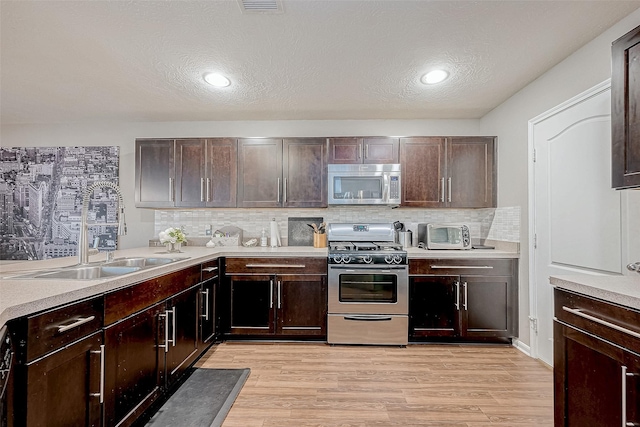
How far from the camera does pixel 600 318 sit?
1.26 meters

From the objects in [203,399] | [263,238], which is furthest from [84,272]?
[263,238]

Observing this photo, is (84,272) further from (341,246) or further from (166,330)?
(341,246)

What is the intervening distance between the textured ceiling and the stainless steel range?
1.55 m

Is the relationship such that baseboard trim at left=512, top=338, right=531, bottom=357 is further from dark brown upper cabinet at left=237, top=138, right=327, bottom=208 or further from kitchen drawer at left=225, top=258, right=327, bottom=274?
dark brown upper cabinet at left=237, top=138, right=327, bottom=208

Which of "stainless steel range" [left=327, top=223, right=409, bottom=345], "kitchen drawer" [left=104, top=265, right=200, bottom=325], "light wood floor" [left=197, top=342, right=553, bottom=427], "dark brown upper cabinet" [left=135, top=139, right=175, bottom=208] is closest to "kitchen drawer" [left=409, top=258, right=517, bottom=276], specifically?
"stainless steel range" [left=327, top=223, right=409, bottom=345]

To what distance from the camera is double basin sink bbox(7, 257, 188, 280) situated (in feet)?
5.82

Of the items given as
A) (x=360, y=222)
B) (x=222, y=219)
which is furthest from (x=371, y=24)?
(x=222, y=219)

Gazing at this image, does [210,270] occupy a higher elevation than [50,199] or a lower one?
lower

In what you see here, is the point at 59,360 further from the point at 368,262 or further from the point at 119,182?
the point at 119,182

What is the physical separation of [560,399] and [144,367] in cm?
214

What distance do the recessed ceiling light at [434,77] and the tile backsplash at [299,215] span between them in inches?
56.4

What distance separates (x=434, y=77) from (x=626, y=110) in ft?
4.65

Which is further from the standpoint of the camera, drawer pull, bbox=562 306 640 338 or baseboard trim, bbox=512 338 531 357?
baseboard trim, bbox=512 338 531 357

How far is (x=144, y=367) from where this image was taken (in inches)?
71.8
